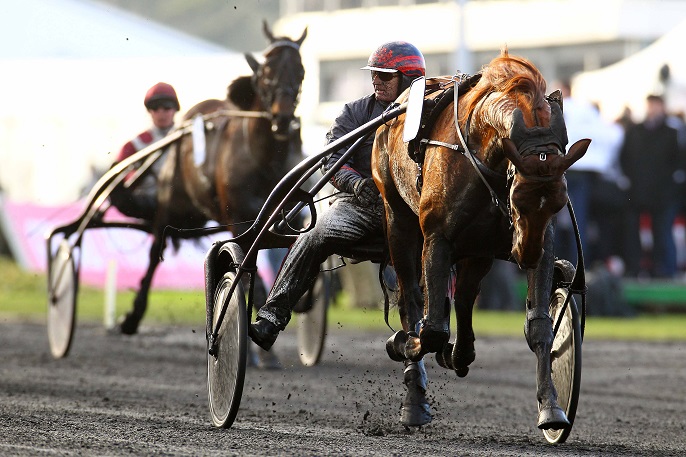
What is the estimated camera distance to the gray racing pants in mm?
6879

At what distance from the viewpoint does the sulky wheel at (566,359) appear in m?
6.20

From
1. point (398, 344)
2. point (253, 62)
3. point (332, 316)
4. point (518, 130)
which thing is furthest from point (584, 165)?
point (518, 130)

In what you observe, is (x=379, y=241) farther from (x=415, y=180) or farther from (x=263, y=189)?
(x=263, y=189)

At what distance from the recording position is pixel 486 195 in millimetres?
5852

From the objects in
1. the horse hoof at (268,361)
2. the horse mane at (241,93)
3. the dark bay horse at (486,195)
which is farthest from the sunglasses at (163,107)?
the dark bay horse at (486,195)

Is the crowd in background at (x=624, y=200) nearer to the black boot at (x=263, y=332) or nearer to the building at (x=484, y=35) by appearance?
the building at (x=484, y=35)

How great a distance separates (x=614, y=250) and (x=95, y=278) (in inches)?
235

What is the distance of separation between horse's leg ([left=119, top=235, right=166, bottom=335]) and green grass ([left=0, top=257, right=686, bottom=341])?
1663 mm

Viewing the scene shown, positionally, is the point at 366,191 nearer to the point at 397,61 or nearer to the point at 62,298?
the point at 397,61

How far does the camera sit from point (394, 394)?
32.0ft

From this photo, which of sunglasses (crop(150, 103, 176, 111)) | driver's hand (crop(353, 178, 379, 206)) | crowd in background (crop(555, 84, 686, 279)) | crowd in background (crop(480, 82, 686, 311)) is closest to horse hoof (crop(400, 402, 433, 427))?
driver's hand (crop(353, 178, 379, 206))

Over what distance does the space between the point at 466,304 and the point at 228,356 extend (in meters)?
1.09

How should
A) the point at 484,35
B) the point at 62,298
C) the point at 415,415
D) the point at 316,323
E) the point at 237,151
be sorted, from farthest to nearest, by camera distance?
the point at 484,35 < the point at 62,298 < the point at 316,323 < the point at 237,151 < the point at 415,415

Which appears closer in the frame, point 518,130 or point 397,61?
point 518,130
